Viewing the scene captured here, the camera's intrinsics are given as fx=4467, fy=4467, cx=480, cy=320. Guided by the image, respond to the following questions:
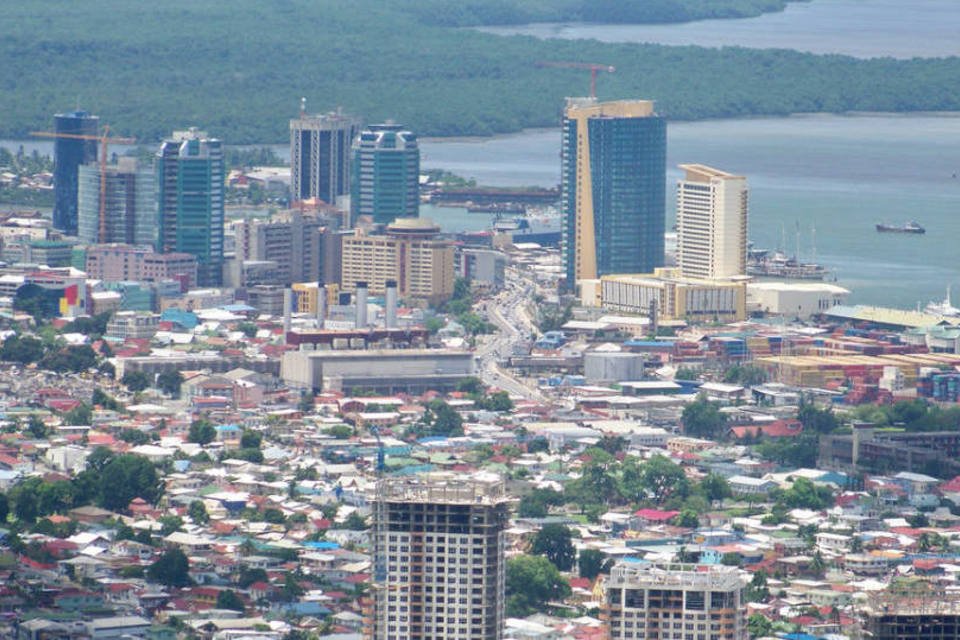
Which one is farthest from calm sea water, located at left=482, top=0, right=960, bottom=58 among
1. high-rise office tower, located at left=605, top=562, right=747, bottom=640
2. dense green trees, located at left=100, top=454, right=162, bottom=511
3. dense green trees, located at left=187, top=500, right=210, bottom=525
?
high-rise office tower, located at left=605, top=562, right=747, bottom=640

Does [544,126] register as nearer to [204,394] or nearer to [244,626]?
[204,394]

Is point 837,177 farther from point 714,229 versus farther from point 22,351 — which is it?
point 22,351

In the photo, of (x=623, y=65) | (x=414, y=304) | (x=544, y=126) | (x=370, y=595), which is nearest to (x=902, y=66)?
(x=623, y=65)

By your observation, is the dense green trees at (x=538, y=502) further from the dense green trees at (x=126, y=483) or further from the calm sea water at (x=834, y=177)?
the calm sea water at (x=834, y=177)

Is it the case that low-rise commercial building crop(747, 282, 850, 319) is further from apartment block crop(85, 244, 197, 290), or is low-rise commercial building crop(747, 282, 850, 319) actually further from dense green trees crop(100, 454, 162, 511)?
dense green trees crop(100, 454, 162, 511)

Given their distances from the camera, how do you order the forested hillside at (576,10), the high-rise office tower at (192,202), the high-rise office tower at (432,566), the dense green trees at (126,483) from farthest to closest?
the forested hillside at (576,10), the high-rise office tower at (192,202), the dense green trees at (126,483), the high-rise office tower at (432,566)

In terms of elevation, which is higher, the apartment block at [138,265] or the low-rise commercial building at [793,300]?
the apartment block at [138,265]

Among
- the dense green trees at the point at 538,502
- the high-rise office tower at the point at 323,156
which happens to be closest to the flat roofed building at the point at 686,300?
the high-rise office tower at the point at 323,156
